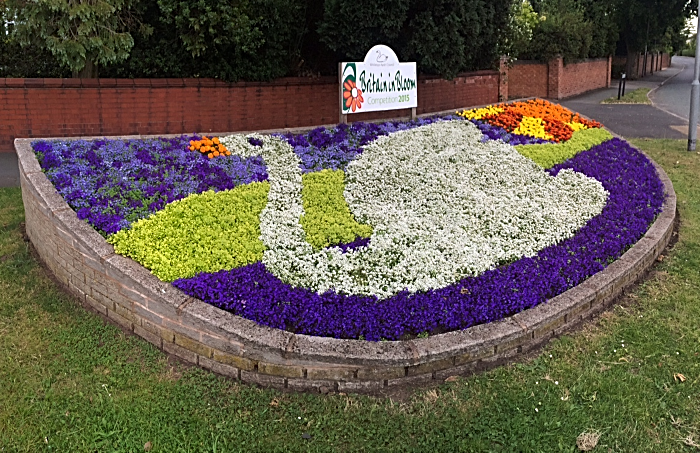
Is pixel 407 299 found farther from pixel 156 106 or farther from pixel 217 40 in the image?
pixel 156 106

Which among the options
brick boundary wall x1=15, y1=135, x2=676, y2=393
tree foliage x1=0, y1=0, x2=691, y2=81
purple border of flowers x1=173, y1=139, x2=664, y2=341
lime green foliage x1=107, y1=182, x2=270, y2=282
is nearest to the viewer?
brick boundary wall x1=15, y1=135, x2=676, y2=393

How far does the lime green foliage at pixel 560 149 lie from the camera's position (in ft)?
25.0

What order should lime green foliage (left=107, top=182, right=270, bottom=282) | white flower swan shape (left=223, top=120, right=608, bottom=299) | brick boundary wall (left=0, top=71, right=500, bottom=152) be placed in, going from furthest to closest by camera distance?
brick boundary wall (left=0, top=71, right=500, bottom=152), white flower swan shape (left=223, top=120, right=608, bottom=299), lime green foliage (left=107, top=182, right=270, bottom=282)

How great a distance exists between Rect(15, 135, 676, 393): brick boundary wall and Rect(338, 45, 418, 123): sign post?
4322mm

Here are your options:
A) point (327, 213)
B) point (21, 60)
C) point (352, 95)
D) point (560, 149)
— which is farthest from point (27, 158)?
point (560, 149)

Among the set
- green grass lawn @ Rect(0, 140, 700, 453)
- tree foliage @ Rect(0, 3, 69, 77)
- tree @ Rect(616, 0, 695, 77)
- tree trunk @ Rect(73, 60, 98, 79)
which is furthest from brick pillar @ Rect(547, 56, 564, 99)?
green grass lawn @ Rect(0, 140, 700, 453)

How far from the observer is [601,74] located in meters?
29.1

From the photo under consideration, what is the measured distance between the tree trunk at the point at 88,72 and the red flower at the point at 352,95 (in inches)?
177

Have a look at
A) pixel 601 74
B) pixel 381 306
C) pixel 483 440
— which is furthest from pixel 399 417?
pixel 601 74

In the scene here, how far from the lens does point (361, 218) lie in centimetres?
546

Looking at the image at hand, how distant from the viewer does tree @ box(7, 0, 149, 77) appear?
26.9ft

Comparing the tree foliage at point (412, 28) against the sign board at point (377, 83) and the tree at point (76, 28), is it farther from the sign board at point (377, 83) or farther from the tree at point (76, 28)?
the tree at point (76, 28)

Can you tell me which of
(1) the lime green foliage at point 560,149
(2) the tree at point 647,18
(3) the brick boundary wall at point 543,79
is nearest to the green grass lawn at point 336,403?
(1) the lime green foliage at point 560,149

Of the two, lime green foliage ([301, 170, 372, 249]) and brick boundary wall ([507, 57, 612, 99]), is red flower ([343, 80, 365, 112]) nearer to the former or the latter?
lime green foliage ([301, 170, 372, 249])
